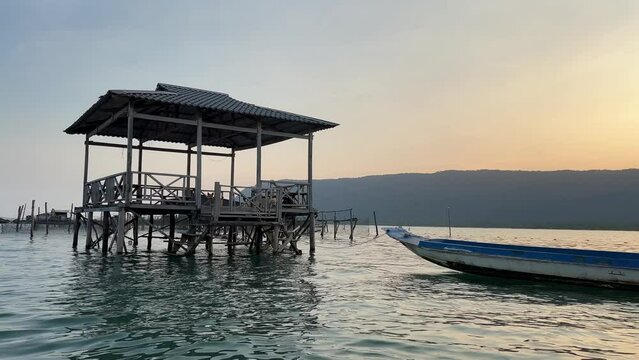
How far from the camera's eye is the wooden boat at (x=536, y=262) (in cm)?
1272

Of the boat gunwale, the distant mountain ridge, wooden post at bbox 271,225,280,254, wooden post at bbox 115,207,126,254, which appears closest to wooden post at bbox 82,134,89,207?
wooden post at bbox 115,207,126,254

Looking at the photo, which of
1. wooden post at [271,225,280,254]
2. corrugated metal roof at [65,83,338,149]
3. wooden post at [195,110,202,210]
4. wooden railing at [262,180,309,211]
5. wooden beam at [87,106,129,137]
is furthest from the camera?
wooden railing at [262,180,309,211]

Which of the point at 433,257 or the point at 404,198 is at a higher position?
the point at 404,198

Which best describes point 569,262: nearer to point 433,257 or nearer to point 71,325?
point 433,257

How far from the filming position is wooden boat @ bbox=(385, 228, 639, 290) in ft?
41.7

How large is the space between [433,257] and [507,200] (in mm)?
161405

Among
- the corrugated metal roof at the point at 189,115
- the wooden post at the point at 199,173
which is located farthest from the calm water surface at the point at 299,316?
the corrugated metal roof at the point at 189,115

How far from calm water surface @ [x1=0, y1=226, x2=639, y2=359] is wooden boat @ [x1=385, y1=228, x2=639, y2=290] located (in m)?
0.36

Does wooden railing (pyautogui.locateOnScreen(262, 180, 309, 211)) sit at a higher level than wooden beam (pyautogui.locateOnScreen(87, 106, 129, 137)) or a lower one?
lower

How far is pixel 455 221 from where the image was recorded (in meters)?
166

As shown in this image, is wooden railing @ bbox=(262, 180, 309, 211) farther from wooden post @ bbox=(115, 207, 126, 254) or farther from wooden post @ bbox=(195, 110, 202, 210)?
wooden post @ bbox=(115, 207, 126, 254)

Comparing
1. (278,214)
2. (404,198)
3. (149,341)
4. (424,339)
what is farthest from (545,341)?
(404,198)

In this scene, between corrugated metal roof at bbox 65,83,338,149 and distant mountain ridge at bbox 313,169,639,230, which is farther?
distant mountain ridge at bbox 313,169,639,230

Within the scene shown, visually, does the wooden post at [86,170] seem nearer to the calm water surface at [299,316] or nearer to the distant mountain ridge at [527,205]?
the calm water surface at [299,316]
